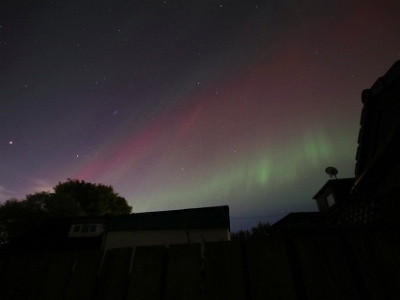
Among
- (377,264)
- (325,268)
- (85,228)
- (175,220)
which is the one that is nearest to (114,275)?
(325,268)

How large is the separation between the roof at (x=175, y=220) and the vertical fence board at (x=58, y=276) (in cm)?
1176

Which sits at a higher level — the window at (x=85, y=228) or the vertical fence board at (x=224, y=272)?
the window at (x=85, y=228)

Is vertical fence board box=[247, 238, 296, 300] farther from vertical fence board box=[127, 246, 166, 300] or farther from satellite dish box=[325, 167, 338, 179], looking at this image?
satellite dish box=[325, 167, 338, 179]

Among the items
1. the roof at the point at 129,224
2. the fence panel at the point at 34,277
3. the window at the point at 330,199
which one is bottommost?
the fence panel at the point at 34,277

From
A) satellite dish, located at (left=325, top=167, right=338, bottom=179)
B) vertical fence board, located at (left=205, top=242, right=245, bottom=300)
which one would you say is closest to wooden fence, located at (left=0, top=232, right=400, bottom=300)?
vertical fence board, located at (left=205, top=242, right=245, bottom=300)

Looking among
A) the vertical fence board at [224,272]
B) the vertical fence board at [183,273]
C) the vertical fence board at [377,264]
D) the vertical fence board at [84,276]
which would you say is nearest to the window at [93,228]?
the vertical fence board at [84,276]

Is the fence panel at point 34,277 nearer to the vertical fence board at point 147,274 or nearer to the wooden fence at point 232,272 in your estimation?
the wooden fence at point 232,272

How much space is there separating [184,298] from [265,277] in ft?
1.89

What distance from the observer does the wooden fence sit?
1.26m

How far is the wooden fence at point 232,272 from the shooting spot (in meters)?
1.26


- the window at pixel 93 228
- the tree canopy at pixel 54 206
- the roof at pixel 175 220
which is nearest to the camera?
the roof at pixel 175 220

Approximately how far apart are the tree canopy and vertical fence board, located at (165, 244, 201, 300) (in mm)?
34687

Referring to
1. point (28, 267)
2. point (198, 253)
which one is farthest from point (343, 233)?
point (28, 267)

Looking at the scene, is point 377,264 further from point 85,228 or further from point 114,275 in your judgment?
point 85,228
